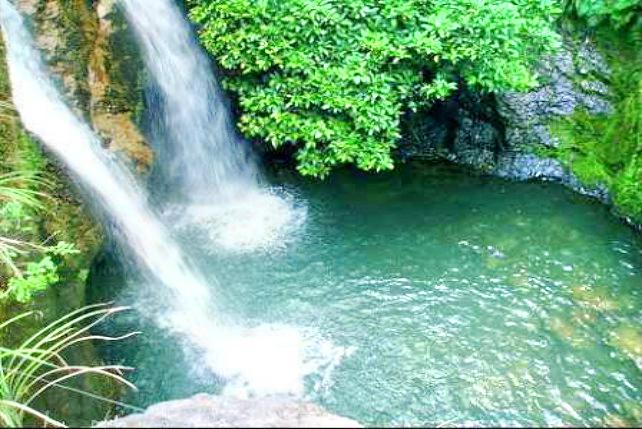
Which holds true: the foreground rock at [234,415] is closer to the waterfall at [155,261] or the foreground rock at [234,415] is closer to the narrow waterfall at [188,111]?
the waterfall at [155,261]

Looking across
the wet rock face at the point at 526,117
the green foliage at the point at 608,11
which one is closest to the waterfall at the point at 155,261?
the wet rock face at the point at 526,117

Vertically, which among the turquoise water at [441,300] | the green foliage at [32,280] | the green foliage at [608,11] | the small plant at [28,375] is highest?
the green foliage at [608,11]

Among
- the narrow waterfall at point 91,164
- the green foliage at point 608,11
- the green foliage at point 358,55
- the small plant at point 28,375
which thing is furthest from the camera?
the green foliage at point 608,11

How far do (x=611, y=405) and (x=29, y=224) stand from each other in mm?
4429

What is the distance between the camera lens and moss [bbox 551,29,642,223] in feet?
23.3

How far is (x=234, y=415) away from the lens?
296cm

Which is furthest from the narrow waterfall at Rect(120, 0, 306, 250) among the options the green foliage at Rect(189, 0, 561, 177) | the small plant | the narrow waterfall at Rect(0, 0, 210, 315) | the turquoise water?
the small plant

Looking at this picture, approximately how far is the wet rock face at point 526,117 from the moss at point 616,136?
10cm

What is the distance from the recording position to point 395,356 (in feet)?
17.7

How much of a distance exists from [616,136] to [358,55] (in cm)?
317

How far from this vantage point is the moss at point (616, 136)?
7.09m

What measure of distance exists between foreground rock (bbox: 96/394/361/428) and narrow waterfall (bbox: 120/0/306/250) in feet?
12.3

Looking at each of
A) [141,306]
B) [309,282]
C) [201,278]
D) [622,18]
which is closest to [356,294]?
[309,282]

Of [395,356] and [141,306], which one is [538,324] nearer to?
[395,356]
